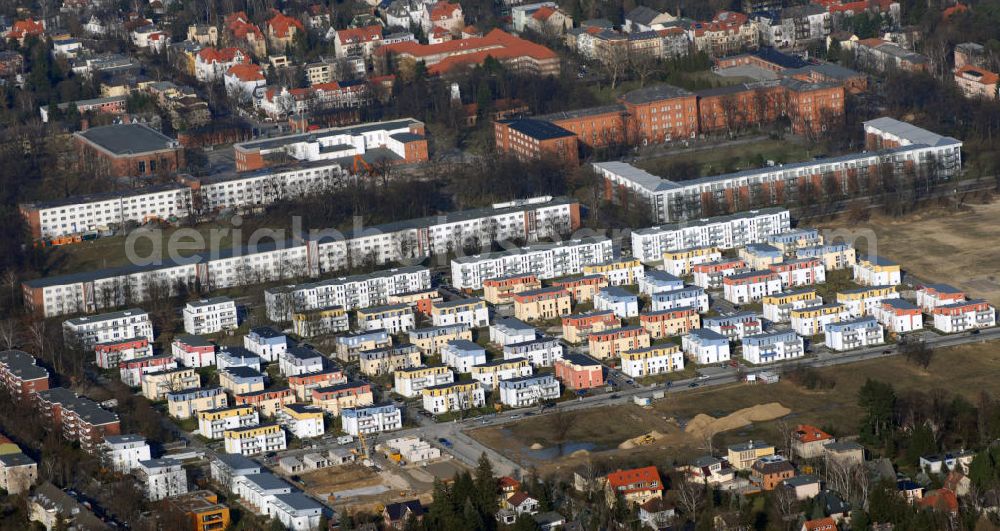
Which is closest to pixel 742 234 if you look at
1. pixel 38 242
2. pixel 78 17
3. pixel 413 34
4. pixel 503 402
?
pixel 503 402

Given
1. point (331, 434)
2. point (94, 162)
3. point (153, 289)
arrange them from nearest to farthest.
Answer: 1. point (331, 434)
2. point (153, 289)
3. point (94, 162)

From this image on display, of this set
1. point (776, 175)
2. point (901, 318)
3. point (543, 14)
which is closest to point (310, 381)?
point (901, 318)

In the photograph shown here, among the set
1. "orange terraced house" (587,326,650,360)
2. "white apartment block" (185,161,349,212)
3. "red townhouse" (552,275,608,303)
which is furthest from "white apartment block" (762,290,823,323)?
"white apartment block" (185,161,349,212)

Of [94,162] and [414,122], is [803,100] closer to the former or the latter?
[414,122]

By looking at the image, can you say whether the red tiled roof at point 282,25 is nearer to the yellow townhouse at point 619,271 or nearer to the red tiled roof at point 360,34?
the red tiled roof at point 360,34

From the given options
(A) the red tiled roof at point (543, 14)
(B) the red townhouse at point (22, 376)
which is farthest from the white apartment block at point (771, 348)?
(A) the red tiled roof at point (543, 14)

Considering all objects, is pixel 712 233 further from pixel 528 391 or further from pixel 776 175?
pixel 528 391
